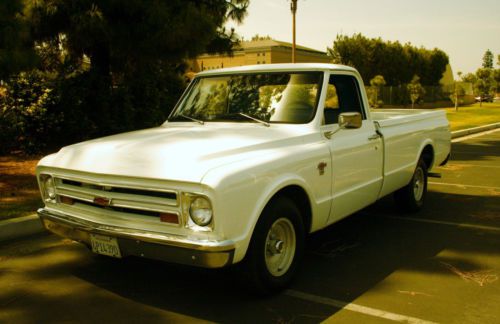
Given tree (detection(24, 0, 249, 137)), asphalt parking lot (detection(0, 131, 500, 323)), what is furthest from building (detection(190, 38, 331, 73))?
asphalt parking lot (detection(0, 131, 500, 323))

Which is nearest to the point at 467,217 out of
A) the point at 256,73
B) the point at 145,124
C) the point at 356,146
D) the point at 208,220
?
the point at 356,146

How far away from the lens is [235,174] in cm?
352

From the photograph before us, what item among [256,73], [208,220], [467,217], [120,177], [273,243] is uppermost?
[256,73]

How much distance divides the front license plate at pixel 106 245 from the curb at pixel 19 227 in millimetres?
2404

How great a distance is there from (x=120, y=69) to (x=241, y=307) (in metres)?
9.29

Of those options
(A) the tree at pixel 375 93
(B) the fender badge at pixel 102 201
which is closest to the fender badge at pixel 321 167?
(B) the fender badge at pixel 102 201

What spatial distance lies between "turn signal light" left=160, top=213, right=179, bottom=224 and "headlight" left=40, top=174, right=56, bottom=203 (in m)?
1.29

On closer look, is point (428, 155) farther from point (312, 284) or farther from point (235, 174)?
point (235, 174)

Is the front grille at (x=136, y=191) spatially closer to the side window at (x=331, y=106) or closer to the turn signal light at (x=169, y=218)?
the turn signal light at (x=169, y=218)

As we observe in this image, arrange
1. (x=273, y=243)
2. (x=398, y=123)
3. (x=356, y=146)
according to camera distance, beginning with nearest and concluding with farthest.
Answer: (x=273, y=243) < (x=356, y=146) < (x=398, y=123)

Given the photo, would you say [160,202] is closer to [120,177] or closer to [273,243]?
[120,177]

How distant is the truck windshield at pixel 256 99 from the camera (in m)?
4.80

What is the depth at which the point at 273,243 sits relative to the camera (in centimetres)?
407

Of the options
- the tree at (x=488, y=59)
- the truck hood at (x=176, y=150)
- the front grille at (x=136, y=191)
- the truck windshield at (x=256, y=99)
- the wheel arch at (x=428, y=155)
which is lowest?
the wheel arch at (x=428, y=155)
